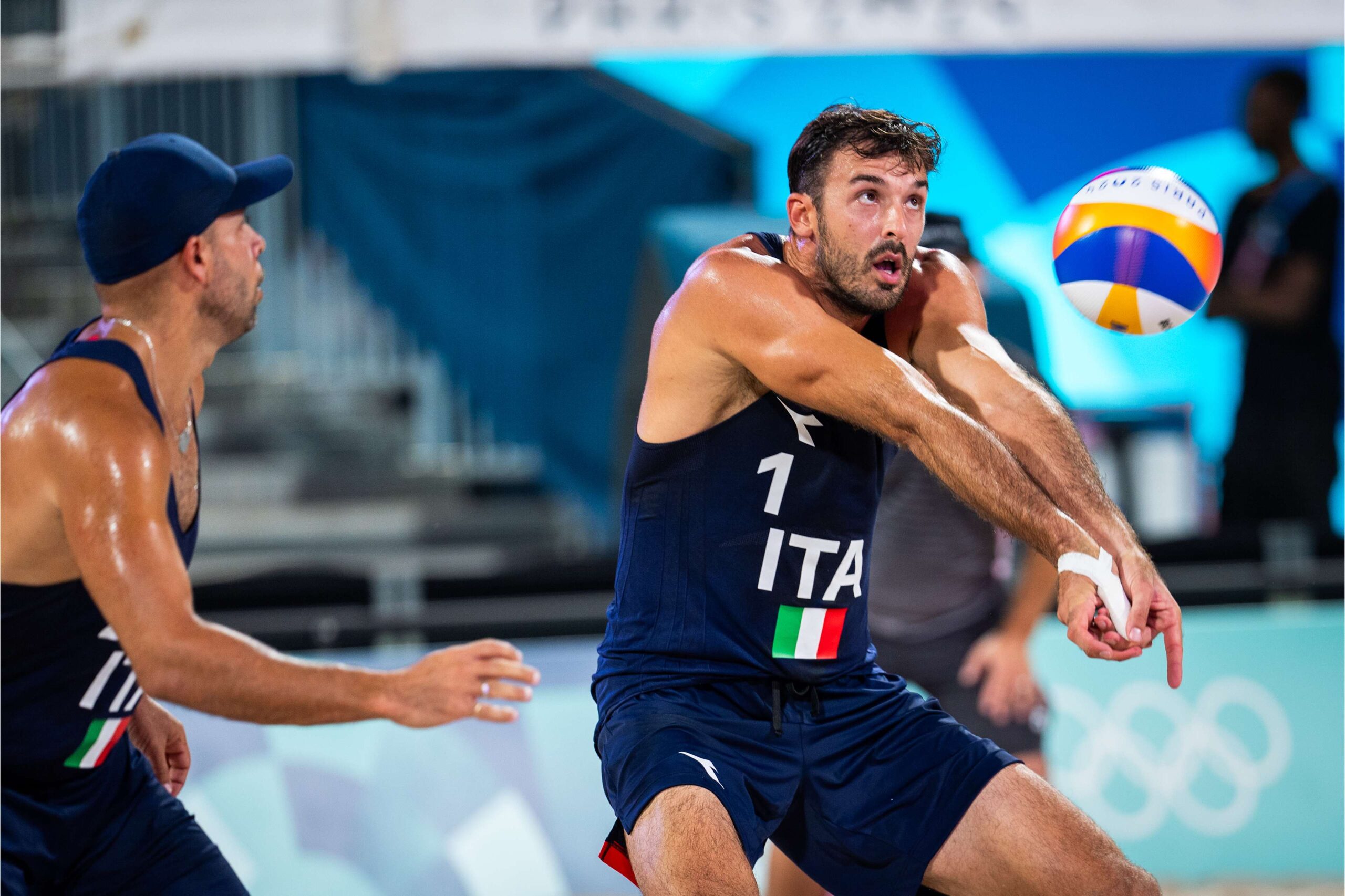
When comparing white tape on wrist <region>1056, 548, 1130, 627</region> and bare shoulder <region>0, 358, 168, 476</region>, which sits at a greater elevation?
bare shoulder <region>0, 358, 168, 476</region>

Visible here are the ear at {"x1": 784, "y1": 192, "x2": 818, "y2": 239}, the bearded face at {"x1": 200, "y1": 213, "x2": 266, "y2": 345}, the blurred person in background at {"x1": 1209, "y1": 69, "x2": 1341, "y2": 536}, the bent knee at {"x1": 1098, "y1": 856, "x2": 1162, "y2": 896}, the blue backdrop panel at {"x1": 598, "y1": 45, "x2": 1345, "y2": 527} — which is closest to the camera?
the bent knee at {"x1": 1098, "y1": 856, "x2": 1162, "y2": 896}

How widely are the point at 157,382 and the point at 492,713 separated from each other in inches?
34.8

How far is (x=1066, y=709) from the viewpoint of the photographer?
15.9 feet

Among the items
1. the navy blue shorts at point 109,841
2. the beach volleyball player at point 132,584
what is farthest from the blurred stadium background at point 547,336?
the beach volleyball player at point 132,584

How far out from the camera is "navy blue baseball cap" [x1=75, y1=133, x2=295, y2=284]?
2.49m

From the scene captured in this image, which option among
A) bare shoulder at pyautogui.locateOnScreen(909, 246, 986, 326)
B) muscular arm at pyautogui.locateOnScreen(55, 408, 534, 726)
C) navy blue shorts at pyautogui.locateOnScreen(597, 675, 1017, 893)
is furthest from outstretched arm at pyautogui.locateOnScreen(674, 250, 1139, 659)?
muscular arm at pyautogui.locateOnScreen(55, 408, 534, 726)

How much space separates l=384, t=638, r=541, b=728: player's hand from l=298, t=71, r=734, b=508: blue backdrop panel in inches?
185

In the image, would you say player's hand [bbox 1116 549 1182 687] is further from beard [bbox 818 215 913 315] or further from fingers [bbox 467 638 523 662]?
fingers [bbox 467 638 523 662]

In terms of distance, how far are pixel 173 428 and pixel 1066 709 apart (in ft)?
11.1

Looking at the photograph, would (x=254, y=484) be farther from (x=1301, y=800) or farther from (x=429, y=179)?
(x=1301, y=800)

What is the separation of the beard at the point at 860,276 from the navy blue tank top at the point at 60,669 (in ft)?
4.26

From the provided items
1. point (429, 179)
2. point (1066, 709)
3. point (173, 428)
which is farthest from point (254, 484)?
point (173, 428)

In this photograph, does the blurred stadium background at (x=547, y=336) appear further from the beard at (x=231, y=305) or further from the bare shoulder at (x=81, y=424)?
the bare shoulder at (x=81, y=424)

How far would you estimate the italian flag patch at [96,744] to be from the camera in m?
2.49
